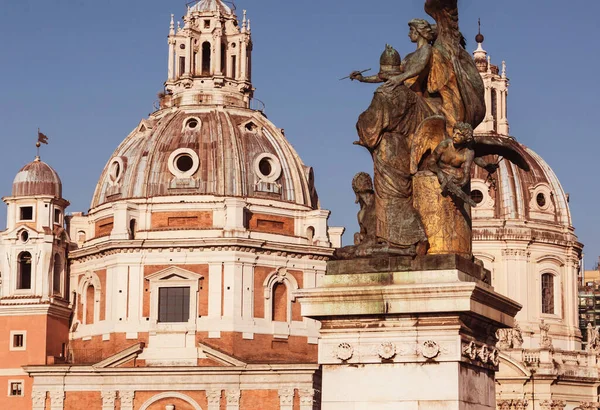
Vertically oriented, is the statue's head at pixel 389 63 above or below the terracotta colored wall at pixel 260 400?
above

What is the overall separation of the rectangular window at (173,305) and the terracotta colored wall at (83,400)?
18.5 feet

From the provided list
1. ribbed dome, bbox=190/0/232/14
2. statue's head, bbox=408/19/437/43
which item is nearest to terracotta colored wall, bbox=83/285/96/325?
ribbed dome, bbox=190/0/232/14

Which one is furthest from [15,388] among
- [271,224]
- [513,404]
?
[513,404]

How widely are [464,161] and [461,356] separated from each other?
202cm

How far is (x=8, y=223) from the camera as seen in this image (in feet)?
286

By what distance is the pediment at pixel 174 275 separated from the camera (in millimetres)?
82312

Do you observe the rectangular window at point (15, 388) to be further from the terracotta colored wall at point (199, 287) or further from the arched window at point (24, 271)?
the terracotta colored wall at point (199, 287)

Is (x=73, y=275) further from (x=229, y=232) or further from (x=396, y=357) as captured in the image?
(x=396, y=357)

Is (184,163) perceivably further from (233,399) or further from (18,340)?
(233,399)

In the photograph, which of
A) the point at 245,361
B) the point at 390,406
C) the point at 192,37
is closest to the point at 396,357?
the point at 390,406

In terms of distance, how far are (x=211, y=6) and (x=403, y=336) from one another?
7917 cm

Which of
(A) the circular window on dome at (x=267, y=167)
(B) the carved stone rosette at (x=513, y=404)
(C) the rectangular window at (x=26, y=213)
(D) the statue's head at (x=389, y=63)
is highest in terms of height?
(A) the circular window on dome at (x=267, y=167)

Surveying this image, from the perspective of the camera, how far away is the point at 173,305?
8331cm

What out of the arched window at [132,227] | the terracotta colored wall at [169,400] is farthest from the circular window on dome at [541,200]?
the terracotta colored wall at [169,400]
